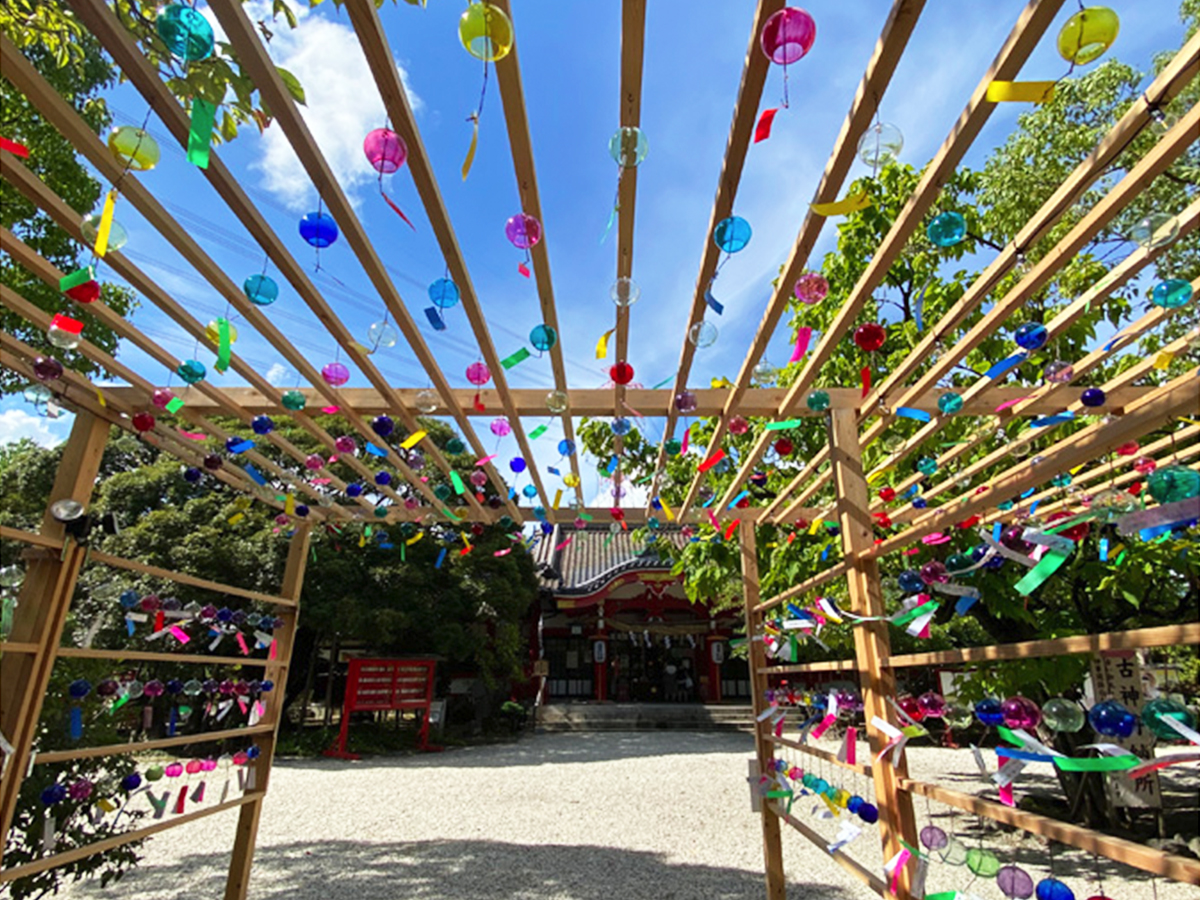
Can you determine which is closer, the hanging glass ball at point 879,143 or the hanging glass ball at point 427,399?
the hanging glass ball at point 879,143

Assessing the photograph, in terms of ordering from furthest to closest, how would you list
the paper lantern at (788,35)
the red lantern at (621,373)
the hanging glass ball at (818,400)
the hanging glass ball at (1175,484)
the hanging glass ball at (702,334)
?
1. the hanging glass ball at (818,400)
2. the red lantern at (621,373)
3. the hanging glass ball at (702,334)
4. the hanging glass ball at (1175,484)
5. the paper lantern at (788,35)

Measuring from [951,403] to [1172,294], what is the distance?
987mm

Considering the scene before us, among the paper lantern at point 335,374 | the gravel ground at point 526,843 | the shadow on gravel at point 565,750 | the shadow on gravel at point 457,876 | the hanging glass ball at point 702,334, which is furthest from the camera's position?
the shadow on gravel at point 565,750

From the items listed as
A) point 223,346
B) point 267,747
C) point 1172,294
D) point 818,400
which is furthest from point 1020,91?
point 267,747

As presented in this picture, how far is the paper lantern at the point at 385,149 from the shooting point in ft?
5.69

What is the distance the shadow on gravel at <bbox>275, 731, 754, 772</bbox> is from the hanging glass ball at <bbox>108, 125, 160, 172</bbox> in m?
9.84

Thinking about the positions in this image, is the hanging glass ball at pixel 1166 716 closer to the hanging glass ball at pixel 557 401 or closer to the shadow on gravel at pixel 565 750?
the hanging glass ball at pixel 557 401

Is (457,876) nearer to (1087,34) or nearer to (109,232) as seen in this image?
(109,232)

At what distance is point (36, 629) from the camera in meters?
2.78

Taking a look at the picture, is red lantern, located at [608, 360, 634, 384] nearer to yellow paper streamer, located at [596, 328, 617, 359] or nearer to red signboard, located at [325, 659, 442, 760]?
yellow paper streamer, located at [596, 328, 617, 359]

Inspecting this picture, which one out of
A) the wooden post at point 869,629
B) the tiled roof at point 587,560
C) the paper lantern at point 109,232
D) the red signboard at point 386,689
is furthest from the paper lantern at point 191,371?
the tiled roof at point 587,560

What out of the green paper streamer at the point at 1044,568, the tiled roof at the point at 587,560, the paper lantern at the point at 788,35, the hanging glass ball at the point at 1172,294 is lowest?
the green paper streamer at the point at 1044,568

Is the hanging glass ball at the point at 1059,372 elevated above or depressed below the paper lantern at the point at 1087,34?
below

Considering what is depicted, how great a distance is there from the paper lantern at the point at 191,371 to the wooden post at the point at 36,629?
25.5 inches
